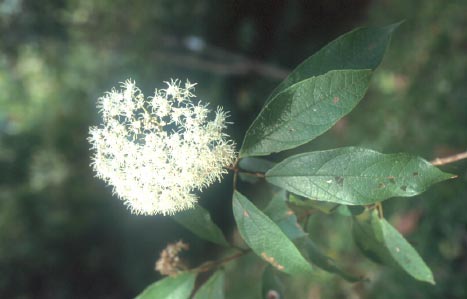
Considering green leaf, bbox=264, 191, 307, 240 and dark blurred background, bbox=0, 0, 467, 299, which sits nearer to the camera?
green leaf, bbox=264, 191, 307, 240

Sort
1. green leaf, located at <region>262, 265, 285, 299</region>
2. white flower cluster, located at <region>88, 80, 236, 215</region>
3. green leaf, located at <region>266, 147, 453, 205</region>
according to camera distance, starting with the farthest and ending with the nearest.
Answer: green leaf, located at <region>262, 265, 285, 299</region>, white flower cluster, located at <region>88, 80, 236, 215</region>, green leaf, located at <region>266, 147, 453, 205</region>

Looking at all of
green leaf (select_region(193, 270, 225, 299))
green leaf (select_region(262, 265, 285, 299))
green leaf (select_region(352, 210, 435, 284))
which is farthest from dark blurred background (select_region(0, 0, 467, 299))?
green leaf (select_region(193, 270, 225, 299))

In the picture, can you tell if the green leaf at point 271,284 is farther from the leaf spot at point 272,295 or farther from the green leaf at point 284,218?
the green leaf at point 284,218

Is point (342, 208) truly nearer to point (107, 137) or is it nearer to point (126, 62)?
point (107, 137)

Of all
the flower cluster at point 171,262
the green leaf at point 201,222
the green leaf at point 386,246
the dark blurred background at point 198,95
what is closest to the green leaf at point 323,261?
the green leaf at point 386,246

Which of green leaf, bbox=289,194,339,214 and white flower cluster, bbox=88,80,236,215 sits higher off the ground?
white flower cluster, bbox=88,80,236,215

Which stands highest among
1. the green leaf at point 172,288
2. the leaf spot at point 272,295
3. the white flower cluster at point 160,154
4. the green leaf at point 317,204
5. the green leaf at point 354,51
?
the green leaf at point 354,51

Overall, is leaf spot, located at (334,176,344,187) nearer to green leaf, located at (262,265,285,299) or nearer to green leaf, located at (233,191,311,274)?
green leaf, located at (233,191,311,274)

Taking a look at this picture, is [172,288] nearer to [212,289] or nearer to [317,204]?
[212,289]
